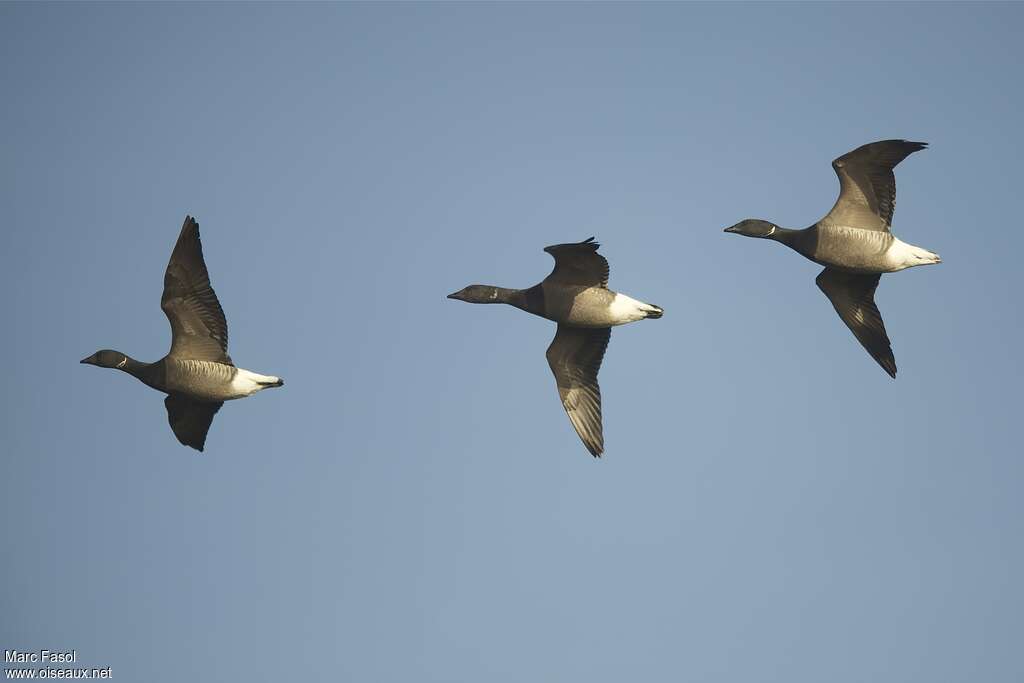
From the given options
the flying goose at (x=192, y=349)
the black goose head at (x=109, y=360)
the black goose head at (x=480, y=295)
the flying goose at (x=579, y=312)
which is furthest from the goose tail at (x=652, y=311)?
the black goose head at (x=109, y=360)

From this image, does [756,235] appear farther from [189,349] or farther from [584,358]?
[189,349]

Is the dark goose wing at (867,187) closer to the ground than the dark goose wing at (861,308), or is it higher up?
higher up

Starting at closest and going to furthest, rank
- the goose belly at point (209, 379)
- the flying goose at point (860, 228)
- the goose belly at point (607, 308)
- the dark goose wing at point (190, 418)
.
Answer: the goose belly at point (209, 379)
the flying goose at point (860, 228)
the goose belly at point (607, 308)
the dark goose wing at point (190, 418)

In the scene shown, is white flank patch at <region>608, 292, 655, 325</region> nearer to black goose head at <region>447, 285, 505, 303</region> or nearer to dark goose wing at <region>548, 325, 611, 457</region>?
dark goose wing at <region>548, 325, 611, 457</region>

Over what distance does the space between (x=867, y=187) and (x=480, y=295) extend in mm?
8879

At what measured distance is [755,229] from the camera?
36500mm

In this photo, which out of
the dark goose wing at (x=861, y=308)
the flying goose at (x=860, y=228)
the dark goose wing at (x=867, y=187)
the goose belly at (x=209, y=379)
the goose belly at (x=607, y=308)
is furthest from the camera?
the dark goose wing at (x=861, y=308)

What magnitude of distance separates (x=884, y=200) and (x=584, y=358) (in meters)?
7.47

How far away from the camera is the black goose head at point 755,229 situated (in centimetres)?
3647

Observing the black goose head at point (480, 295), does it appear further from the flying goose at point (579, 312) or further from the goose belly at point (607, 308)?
the goose belly at point (607, 308)

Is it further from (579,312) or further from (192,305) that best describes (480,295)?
(192,305)

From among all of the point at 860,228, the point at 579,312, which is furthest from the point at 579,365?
the point at 860,228

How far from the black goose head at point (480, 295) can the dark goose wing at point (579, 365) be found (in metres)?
1.59

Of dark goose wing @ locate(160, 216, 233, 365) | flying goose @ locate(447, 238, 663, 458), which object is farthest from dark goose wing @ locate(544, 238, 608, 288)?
dark goose wing @ locate(160, 216, 233, 365)
